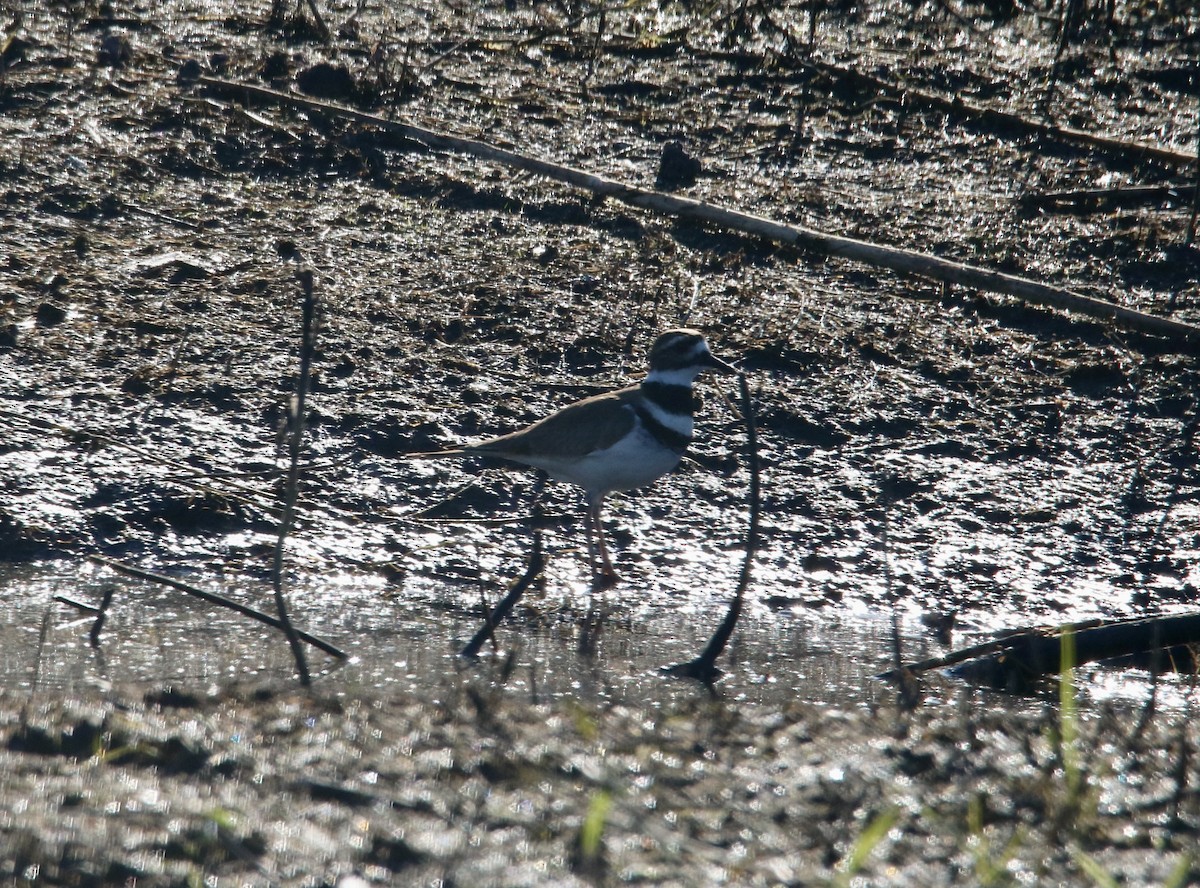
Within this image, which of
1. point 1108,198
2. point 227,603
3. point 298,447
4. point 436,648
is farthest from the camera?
point 1108,198

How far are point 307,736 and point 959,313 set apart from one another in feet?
14.6

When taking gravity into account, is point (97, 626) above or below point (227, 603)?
below

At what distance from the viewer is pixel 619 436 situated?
17.4ft

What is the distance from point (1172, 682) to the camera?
4441 millimetres

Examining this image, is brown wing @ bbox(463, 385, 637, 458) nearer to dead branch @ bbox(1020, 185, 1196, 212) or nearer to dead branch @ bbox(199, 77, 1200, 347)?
dead branch @ bbox(199, 77, 1200, 347)

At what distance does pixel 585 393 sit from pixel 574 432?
38.2 inches

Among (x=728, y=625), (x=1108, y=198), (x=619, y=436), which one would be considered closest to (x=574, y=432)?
(x=619, y=436)

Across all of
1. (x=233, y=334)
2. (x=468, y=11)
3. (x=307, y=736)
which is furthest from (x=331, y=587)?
(x=468, y=11)

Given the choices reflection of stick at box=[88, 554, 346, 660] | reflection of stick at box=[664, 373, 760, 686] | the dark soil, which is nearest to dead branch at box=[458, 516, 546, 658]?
the dark soil

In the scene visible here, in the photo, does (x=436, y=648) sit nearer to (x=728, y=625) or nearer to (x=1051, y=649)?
(x=728, y=625)

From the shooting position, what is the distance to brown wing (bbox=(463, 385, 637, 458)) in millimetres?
5332

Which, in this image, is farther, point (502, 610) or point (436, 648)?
point (502, 610)

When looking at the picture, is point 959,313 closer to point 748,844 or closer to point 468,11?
point 748,844

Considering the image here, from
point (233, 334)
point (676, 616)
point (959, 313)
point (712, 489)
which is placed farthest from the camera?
point (959, 313)
